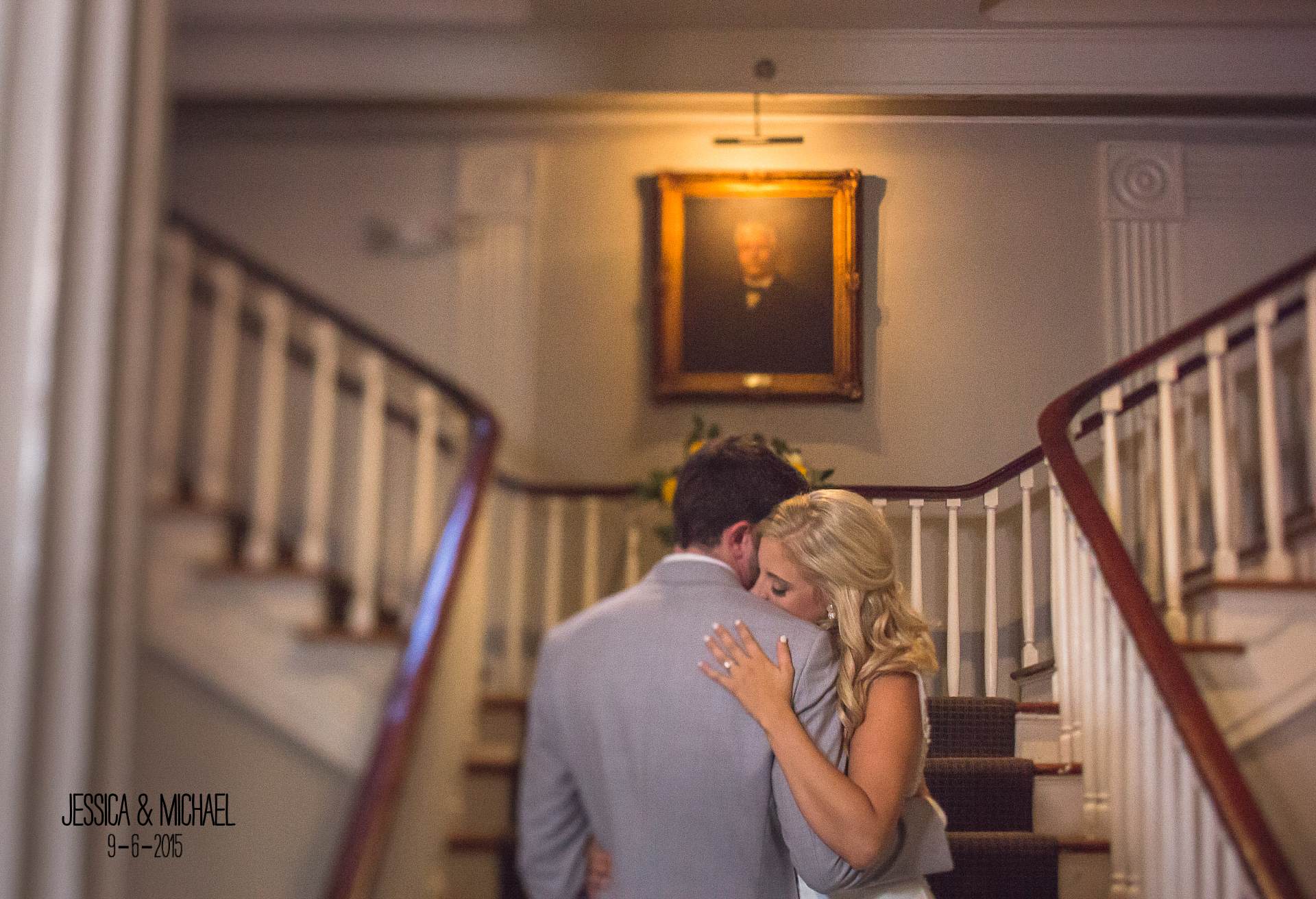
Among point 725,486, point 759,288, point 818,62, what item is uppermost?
point 818,62

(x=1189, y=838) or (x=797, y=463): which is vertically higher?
(x=797, y=463)

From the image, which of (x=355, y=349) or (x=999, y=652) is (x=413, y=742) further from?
(x=999, y=652)

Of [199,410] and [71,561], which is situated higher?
[199,410]

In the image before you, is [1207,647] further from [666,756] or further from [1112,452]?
[666,756]

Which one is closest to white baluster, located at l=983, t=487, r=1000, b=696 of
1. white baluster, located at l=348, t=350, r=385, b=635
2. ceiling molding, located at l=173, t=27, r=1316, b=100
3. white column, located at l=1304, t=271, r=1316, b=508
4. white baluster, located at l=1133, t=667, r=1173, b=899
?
white baluster, located at l=1133, t=667, r=1173, b=899

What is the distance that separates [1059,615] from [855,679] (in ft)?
0.58

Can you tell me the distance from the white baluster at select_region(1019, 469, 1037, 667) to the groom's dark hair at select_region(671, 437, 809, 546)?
183mm

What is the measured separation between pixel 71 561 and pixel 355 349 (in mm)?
250

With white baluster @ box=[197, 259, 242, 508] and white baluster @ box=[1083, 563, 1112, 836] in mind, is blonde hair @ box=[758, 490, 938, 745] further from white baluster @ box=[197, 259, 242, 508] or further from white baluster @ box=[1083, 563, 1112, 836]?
white baluster @ box=[197, 259, 242, 508]

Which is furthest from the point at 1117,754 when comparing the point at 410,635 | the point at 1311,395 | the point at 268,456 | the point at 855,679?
the point at 268,456

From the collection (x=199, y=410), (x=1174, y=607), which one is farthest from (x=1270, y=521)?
(x=199, y=410)

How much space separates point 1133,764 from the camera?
801mm

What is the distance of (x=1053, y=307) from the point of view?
81cm

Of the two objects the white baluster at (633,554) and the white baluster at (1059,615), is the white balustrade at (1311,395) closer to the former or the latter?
the white baluster at (1059,615)
